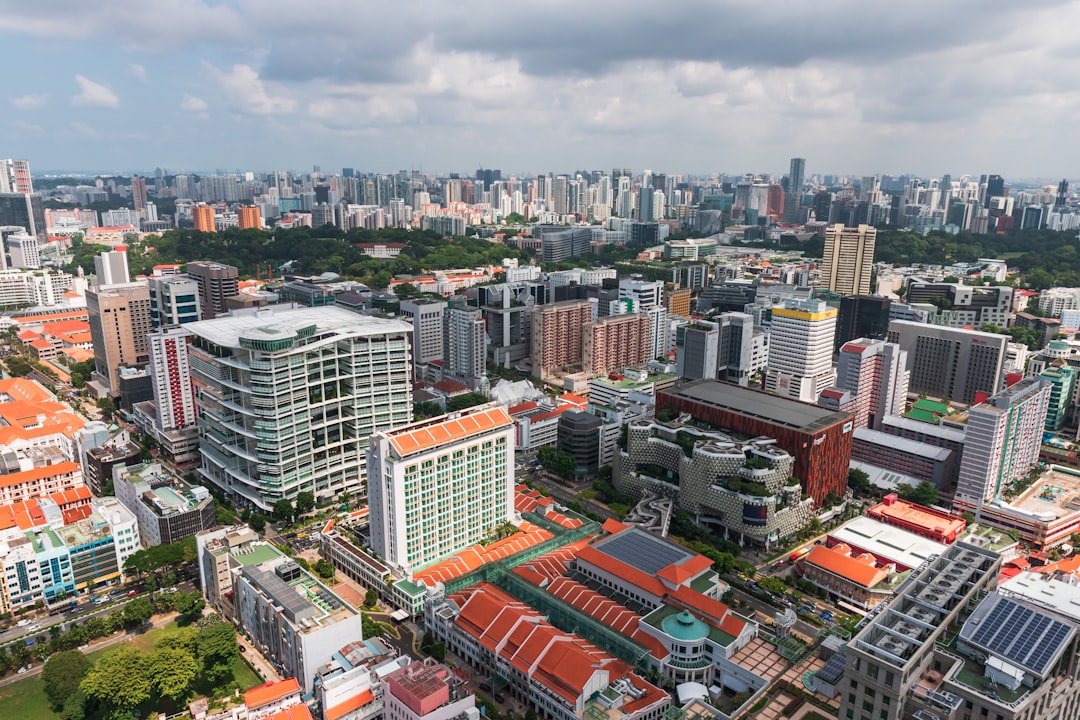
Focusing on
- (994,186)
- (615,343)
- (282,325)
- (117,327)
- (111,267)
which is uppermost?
(994,186)

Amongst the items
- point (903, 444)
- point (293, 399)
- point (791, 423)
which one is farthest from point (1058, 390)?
point (293, 399)

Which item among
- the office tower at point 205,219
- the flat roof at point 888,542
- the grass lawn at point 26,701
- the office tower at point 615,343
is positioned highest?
the office tower at point 205,219

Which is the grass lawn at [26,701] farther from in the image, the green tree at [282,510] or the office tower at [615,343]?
the office tower at [615,343]

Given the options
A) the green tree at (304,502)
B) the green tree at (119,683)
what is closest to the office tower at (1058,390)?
the green tree at (304,502)

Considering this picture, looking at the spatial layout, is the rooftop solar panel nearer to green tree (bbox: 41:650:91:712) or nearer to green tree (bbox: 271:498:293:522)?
green tree (bbox: 41:650:91:712)

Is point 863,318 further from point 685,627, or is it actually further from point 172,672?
point 172,672

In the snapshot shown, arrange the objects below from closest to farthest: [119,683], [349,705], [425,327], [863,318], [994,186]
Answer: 1. [349,705]
2. [119,683]
3. [425,327]
4. [863,318]
5. [994,186]

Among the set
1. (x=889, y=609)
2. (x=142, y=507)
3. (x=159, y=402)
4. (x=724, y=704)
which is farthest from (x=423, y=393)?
(x=889, y=609)
